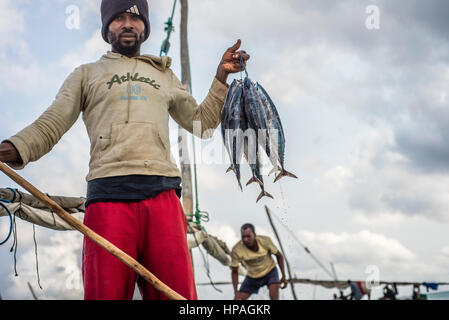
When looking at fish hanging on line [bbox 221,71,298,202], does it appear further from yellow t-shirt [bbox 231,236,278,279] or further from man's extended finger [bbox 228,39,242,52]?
yellow t-shirt [bbox 231,236,278,279]

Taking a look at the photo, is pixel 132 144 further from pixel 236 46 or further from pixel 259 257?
pixel 259 257

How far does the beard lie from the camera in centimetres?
288

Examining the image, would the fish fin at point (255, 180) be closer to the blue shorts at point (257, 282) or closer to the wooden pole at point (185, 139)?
the wooden pole at point (185, 139)

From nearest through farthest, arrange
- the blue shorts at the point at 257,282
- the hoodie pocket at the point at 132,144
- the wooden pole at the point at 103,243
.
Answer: the wooden pole at the point at 103,243
the hoodie pocket at the point at 132,144
the blue shorts at the point at 257,282

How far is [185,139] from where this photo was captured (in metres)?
9.14

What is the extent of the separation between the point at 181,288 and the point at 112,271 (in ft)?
1.24

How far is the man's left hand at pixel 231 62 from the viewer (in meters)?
2.82

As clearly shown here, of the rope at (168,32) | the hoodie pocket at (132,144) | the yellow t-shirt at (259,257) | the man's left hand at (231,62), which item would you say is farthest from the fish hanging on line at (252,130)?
the yellow t-shirt at (259,257)

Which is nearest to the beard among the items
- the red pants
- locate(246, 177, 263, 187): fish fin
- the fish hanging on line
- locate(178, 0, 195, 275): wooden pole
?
the fish hanging on line

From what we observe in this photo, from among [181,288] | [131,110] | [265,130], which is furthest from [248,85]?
[181,288]

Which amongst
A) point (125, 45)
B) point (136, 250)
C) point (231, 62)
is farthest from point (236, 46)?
point (136, 250)

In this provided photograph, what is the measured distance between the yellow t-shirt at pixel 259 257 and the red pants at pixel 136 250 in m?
6.37

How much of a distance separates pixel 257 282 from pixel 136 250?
684cm
